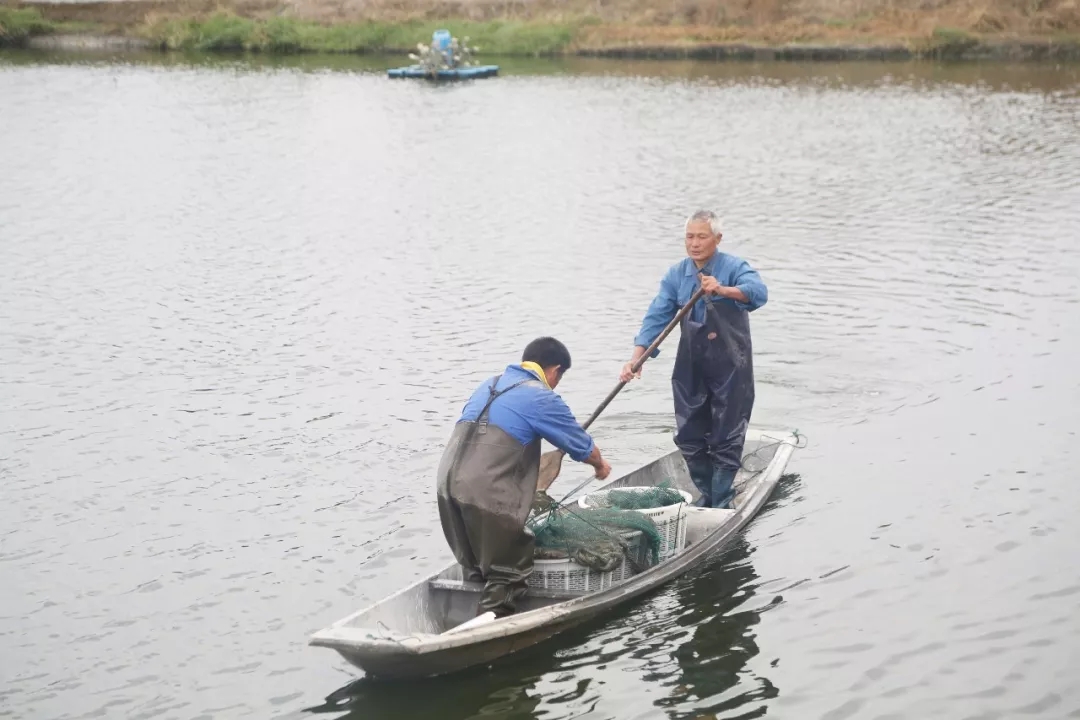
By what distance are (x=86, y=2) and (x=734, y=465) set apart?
213 ft

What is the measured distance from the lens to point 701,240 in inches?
367

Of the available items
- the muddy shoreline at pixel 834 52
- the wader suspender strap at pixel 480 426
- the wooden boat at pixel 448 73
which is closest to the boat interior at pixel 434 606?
the wader suspender strap at pixel 480 426

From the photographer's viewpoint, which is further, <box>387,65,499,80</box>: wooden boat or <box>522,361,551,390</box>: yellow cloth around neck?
<box>387,65,499,80</box>: wooden boat

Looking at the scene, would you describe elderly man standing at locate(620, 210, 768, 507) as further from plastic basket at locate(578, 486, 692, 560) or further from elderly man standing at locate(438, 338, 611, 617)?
elderly man standing at locate(438, 338, 611, 617)

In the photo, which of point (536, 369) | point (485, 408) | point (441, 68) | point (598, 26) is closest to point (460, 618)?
point (485, 408)

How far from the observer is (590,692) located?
8078mm

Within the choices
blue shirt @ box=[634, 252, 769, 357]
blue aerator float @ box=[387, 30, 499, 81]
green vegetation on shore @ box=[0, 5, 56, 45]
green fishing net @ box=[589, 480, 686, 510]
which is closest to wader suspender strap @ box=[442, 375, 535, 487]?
green fishing net @ box=[589, 480, 686, 510]

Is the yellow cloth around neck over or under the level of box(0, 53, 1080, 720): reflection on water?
over

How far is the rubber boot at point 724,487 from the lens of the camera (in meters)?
10.0

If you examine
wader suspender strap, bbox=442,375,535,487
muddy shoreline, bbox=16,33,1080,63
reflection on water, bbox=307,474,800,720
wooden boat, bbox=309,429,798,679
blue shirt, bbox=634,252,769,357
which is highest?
muddy shoreline, bbox=16,33,1080,63

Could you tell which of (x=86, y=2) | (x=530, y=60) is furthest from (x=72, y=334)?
(x=86, y=2)

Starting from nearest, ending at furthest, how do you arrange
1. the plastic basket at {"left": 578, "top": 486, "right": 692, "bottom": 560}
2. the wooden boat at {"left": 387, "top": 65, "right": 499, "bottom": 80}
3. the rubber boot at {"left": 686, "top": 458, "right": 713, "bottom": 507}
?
1. the plastic basket at {"left": 578, "top": 486, "right": 692, "bottom": 560}
2. the rubber boot at {"left": 686, "top": 458, "right": 713, "bottom": 507}
3. the wooden boat at {"left": 387, "top": 65, "right": 499, "bottom": 80}

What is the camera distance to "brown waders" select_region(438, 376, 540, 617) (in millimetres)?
8031

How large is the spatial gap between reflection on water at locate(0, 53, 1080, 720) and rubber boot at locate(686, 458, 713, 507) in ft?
1.43
